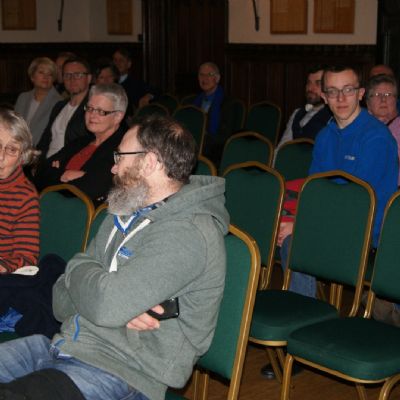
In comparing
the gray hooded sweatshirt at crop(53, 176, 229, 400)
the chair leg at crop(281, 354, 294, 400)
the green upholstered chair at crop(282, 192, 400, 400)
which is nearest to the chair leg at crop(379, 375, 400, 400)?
the green upholstered chair at crop(282, 192, 400, 400)

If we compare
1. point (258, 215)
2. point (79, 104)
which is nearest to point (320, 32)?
point (79, 104)

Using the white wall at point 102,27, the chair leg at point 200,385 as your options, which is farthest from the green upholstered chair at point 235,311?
the white wall at point 102,27

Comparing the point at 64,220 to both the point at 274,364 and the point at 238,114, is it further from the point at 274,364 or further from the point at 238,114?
the point at 238,114

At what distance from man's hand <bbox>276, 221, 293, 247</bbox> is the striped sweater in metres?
1.27

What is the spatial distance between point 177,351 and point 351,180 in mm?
1477

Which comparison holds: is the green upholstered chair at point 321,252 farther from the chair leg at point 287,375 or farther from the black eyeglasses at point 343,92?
the black eyeglasses at point 343,92

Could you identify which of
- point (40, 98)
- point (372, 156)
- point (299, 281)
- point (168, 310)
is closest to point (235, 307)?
point (168, 310)

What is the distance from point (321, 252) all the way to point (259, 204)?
41 centimetres

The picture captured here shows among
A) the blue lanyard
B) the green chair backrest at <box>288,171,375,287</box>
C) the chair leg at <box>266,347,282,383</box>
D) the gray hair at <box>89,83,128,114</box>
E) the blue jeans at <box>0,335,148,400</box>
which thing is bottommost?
the chair leg at <box>266,347,282,383</box>

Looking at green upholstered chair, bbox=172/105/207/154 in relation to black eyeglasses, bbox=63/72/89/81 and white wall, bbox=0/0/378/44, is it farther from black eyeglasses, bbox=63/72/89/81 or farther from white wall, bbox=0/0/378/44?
white wall, bbox=0/0/378/44

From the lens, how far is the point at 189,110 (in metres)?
6.97

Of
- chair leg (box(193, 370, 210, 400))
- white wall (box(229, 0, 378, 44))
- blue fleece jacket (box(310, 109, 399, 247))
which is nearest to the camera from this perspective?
Answer: chair leg (box(193, 370, 210, 400))

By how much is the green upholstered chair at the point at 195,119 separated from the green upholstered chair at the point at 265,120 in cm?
60

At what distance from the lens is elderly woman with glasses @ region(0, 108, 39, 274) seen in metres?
3.13
